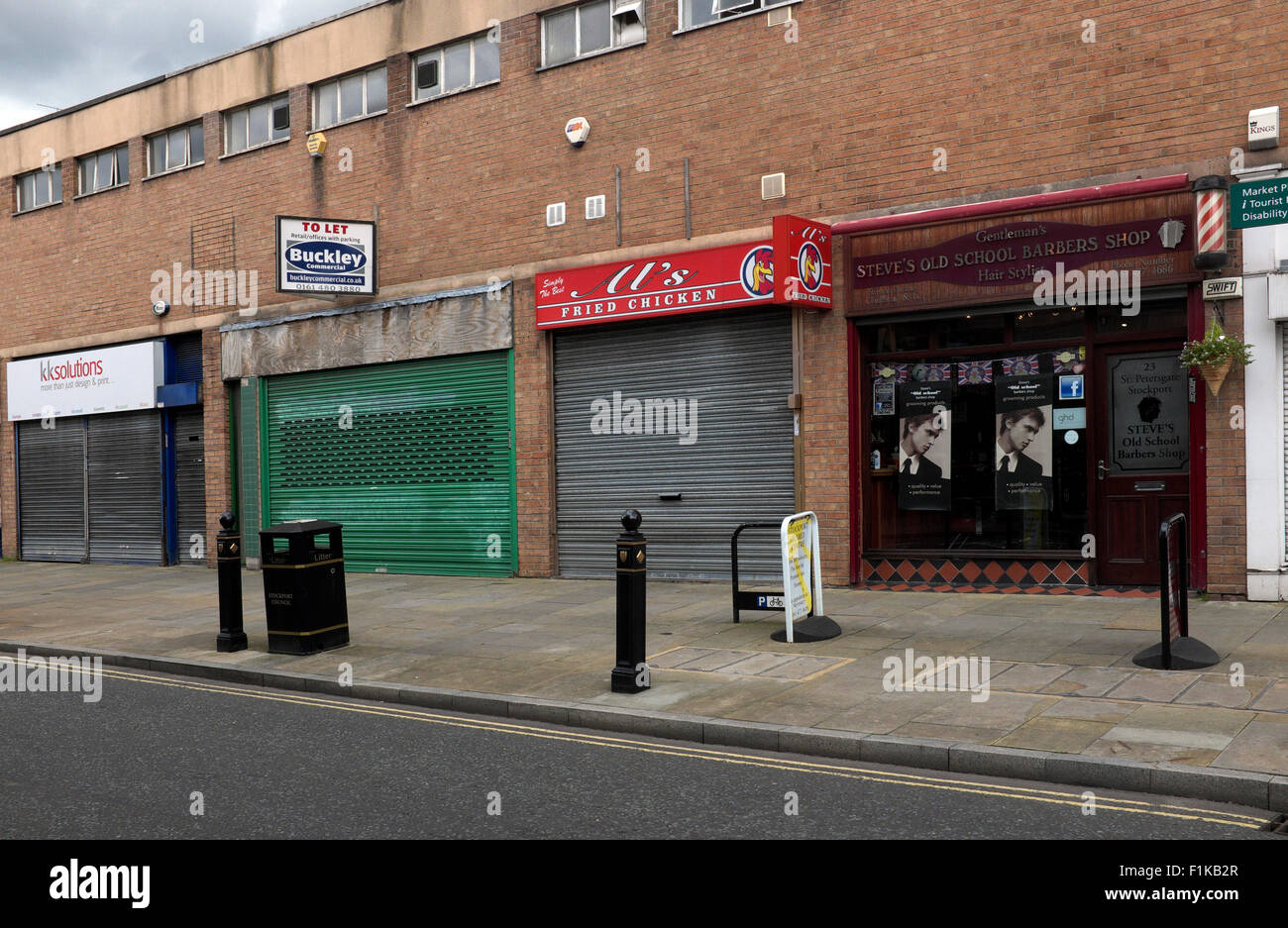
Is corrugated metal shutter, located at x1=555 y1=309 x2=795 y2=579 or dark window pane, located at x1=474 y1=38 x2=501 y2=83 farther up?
dark window pane, located at x1=474 y1=38 x2=501 y2=83

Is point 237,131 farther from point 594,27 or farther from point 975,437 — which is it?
point 975,437

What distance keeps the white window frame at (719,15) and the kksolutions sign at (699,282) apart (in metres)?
2.83

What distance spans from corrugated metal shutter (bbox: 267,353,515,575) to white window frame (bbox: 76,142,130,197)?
19.8ft

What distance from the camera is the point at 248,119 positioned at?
19.7m

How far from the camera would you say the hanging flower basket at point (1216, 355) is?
10.6m

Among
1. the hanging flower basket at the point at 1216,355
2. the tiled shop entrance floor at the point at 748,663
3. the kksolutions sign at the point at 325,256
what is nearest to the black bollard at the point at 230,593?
the tiled shop entrance floor at the point at 748,663

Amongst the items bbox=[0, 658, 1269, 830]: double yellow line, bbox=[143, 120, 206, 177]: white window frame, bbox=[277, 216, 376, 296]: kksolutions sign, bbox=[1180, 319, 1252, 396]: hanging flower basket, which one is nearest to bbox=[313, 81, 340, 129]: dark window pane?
bbox=[277, 216, 376, 296]: kksolutions sign

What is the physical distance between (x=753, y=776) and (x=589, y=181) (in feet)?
34.5

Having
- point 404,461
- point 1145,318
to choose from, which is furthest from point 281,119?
point 1145,318

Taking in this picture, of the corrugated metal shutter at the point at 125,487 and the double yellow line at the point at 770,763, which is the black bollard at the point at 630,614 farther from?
the corrugated metal shutter at the point at 125,487

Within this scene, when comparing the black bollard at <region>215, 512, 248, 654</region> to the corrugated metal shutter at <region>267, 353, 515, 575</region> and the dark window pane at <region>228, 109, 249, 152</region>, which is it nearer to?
the corrugated metal shutter at <region>267, 353, 515, 575</region>

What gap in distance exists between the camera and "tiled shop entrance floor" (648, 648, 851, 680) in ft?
28.5
